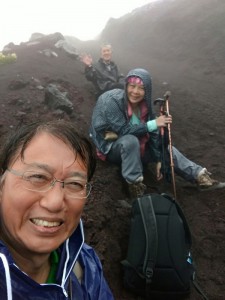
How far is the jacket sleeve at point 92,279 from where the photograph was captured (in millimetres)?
2098

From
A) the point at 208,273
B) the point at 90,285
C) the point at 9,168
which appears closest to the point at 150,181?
the point at 208,273

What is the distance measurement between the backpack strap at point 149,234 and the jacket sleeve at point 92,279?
4.55ft

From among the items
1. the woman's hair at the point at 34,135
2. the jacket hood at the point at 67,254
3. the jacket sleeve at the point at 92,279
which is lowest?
the jacket sleeve at the point at 92,279

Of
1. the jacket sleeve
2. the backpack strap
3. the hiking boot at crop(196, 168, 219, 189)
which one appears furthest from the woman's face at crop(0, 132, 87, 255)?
the hiking boot at crop(196, 168, 219, 189)

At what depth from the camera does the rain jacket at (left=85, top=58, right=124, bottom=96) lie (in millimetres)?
10312

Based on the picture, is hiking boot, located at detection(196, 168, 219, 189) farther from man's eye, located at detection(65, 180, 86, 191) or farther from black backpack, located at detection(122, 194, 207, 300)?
man's eye, located at detection(65, 180, 86, 191)

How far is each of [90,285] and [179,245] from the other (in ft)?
6.04

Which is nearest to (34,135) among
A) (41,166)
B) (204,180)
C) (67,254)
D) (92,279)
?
(41,166)

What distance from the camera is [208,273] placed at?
4238 millimetres

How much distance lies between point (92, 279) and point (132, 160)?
10.7 feet

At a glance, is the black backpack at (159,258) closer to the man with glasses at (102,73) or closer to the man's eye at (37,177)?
the man's eye at (37,177)

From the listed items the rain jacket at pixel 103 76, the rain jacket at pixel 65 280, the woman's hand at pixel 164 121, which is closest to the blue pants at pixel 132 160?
the woman's hand at pixel 164 121

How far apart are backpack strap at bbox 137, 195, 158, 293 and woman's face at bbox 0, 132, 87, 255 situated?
6.32 ft

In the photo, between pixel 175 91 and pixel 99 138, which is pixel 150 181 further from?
pixel 175 91
